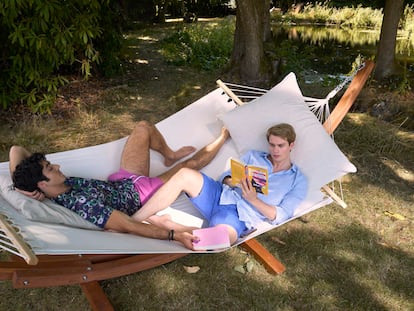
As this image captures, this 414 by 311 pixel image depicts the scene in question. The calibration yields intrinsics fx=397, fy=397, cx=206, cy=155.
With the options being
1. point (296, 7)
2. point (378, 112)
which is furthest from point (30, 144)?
point (296, 7)

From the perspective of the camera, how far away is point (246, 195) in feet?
6.45

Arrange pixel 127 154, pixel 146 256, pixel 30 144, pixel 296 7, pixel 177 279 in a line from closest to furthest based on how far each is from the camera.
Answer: pixel 146 256 → pixel 177 279 → pixel 127 154 → pixel 30 144 → pixel 296 7

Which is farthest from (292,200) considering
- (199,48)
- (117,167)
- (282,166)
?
(199,48)

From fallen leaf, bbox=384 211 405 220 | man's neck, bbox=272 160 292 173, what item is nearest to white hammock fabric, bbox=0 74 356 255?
man's neck, bbox=272 160 292 173

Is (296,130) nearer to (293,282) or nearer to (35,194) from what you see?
(293,282)

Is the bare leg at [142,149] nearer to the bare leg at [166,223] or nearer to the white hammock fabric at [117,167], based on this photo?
the white hammock fabric at [117,167]

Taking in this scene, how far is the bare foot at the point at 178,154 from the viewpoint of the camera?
2613 millimetres

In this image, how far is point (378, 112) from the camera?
168 inches

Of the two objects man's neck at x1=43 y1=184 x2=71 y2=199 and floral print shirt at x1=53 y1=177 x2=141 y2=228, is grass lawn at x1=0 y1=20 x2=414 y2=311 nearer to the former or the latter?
floral print shirt at x1=53 y1=177 x2=141 y2=228

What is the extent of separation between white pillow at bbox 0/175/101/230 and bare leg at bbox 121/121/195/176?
1.85 ft

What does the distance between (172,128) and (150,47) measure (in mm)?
5342

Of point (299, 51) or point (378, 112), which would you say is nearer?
point (378, 112)

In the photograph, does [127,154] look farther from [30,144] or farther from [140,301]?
[30,144]

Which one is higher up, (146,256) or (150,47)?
(150,47)
